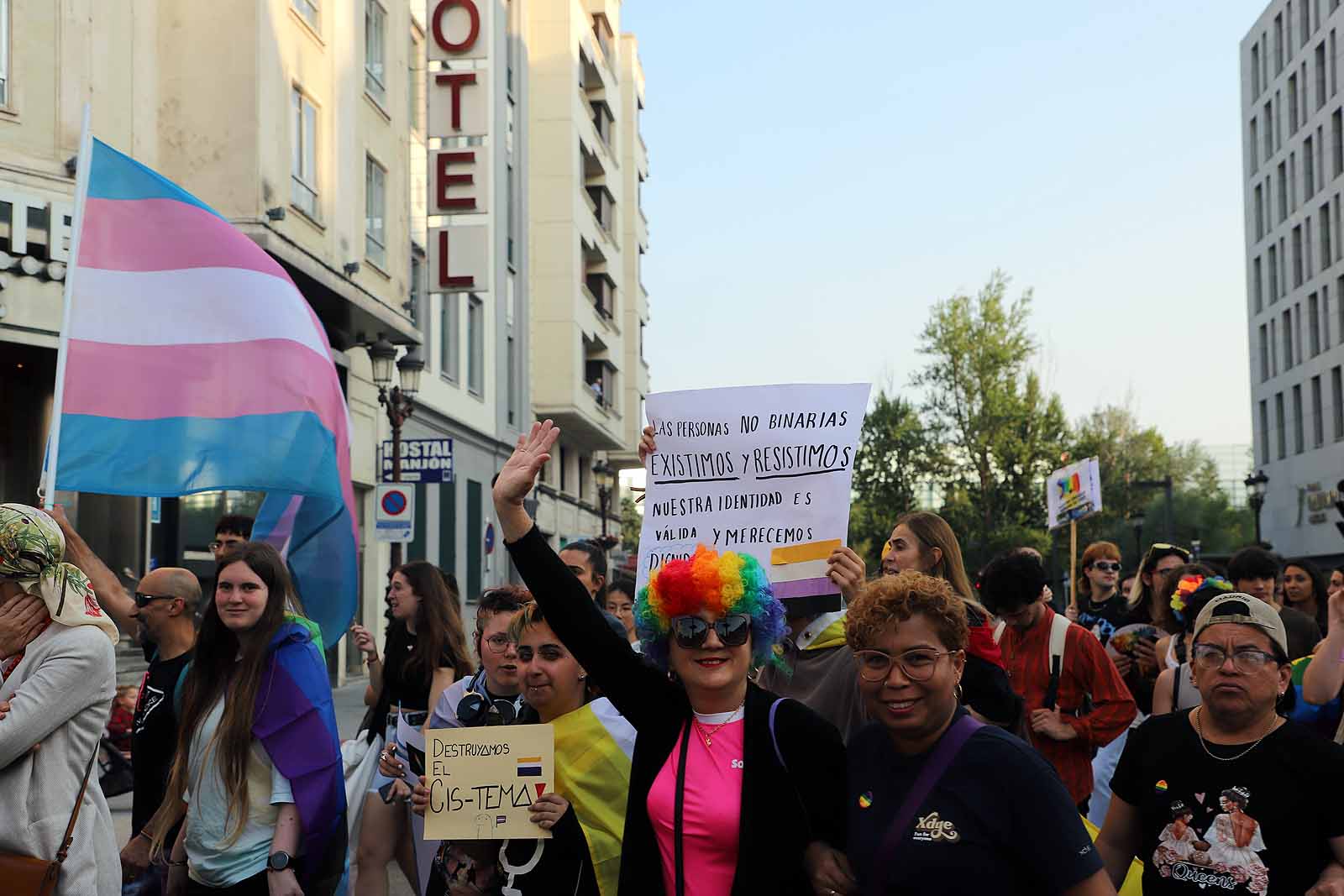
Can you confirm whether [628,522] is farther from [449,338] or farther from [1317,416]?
[449,338]

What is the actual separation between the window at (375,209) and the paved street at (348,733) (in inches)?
280

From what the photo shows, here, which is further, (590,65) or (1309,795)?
(590,65)

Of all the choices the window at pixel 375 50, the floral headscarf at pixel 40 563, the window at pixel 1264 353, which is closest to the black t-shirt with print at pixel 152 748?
the floral headscarf at pixel 40 563

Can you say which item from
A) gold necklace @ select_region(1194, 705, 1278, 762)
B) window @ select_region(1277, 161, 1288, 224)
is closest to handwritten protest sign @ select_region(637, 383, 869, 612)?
gold necklace @ select_region(1194, 705, 1278, 762)

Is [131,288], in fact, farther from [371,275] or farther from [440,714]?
[371,275]

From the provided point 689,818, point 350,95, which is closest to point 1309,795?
point 689,818

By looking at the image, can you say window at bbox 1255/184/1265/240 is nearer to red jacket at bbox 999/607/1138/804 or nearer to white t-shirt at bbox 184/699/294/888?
red jacket at bbox 999/607/1138/804

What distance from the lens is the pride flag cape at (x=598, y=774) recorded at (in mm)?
4289

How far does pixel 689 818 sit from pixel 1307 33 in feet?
207

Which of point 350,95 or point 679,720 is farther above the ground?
point 350,95

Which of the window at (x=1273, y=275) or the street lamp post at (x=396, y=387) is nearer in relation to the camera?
the street lamp post at (x=396, y=387)

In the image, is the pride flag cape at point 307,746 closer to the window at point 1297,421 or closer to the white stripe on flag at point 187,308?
the white stripe on flag at point 187,308

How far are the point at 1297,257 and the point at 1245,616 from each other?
62096 millimetres

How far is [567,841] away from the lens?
4332mm
